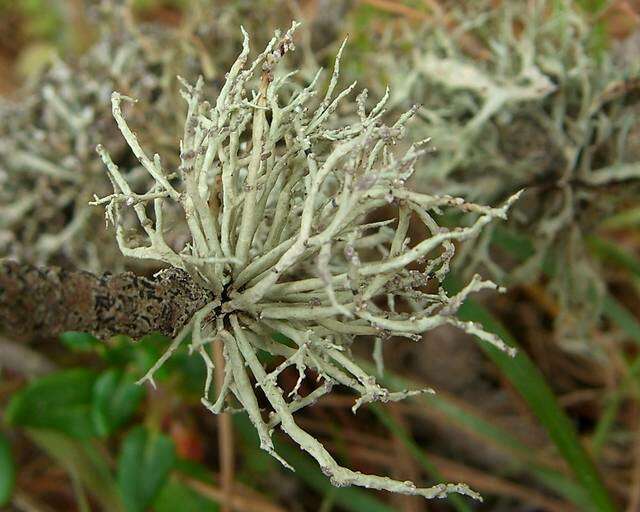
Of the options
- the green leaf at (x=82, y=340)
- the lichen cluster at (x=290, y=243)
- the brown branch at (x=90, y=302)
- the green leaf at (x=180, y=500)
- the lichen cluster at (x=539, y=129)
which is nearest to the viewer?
the brown branch at (x=90, y=302)

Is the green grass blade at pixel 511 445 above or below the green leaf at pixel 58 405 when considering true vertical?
below

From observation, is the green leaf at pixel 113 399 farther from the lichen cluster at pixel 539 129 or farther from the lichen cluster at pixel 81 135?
the lichen cluster at pixel 539 129

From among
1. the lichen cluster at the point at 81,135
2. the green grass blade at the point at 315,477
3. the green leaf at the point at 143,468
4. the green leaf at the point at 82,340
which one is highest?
the lichen cluster at the point at 81,135

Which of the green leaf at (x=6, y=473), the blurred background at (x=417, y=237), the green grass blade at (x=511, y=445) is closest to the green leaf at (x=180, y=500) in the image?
the blurred background at (x=417, y=237)

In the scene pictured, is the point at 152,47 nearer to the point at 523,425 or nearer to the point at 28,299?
the point at 28,299

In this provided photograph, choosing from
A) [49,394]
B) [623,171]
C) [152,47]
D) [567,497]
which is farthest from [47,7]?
[567,497]

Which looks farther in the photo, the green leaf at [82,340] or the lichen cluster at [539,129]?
the lichen cluster at [539,129]

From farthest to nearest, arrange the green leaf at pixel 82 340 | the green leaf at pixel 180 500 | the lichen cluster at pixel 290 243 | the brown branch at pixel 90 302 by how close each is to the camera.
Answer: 1. the green leaf at pixel 180 500
2. the green leaf at pixel 82 340
3. the lichen cluster at pixel 290 243
4. the brown branch at pixel 90 302

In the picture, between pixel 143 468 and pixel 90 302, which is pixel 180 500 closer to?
pixel 143 468

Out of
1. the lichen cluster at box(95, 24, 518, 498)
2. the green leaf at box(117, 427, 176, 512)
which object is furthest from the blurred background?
the lichen cluster at box(95, 24, 518, 498)
